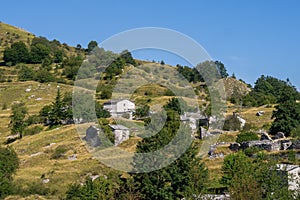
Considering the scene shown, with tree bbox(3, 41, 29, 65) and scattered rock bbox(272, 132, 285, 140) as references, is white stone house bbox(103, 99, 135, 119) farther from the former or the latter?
tree bbox(3, 41, 29, 65)

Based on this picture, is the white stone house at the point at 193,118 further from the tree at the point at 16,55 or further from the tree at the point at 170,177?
the tree at the point at 16,55

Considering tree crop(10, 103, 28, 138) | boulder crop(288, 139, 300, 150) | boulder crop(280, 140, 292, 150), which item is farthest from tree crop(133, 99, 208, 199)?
tree crop(10, 103, 28, 138)

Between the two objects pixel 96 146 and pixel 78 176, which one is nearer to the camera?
pixel 78 176

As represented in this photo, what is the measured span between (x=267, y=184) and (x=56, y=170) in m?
29.3

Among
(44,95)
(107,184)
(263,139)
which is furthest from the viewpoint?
(44,95)

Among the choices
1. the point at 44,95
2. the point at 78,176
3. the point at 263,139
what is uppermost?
the point at 44,95

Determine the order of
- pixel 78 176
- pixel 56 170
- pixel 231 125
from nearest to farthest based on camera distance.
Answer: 1. pixel 78 176
2. pixel 56 170
3. pixel 231 125

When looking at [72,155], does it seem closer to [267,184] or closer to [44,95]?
[267,184]

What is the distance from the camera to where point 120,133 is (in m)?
62.5

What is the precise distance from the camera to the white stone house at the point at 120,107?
282ft

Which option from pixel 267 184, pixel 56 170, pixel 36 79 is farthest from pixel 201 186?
pixel 36 79

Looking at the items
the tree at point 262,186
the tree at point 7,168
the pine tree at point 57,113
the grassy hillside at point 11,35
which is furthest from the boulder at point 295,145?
the grassy hillside at point 11,35

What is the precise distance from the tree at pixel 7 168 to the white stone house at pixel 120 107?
32459 mm

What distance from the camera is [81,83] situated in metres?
109
